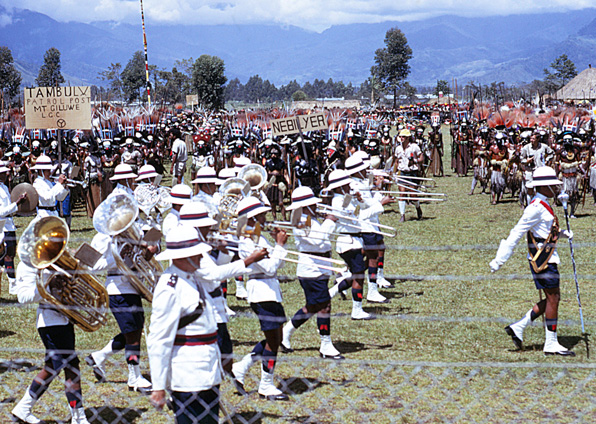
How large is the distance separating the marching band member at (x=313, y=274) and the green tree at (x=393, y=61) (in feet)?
352

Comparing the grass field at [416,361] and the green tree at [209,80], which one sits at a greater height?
the green tree at [209,80]

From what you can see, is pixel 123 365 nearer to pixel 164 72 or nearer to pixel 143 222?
pixel 143 222

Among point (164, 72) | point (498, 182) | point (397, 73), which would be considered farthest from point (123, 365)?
point (397, 73)

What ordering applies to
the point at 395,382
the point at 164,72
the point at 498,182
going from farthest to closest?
the point at 164,72, the point at 498,182, the point at 395,382

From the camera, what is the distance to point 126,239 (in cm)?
599

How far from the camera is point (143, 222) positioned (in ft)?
23.8

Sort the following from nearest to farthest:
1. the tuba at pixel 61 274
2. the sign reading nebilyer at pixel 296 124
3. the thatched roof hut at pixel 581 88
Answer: the tuba at pixel 61 274 < the sign reading nebilyer at pixel 296 124 < the thatched roof hut at pixel 581 88

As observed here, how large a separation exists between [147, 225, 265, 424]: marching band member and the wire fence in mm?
1162

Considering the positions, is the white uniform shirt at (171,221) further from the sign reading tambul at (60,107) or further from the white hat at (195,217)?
the sign reading tambul at (60,107)

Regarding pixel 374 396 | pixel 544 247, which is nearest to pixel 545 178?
pixel 544 247

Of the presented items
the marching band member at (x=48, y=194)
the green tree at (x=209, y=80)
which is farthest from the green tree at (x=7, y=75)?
the marching band member at (x=48, y=194)

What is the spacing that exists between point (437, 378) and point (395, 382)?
1.28 feet

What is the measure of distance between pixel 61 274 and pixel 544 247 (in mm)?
4316

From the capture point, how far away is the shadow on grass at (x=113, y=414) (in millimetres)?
5828
